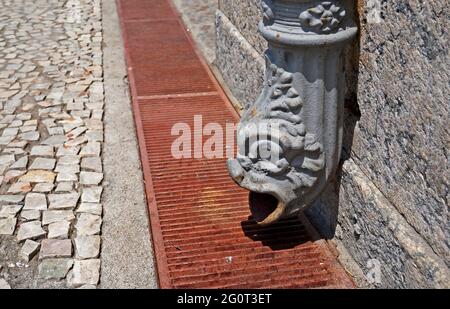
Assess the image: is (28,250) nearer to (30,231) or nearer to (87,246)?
(30,231)

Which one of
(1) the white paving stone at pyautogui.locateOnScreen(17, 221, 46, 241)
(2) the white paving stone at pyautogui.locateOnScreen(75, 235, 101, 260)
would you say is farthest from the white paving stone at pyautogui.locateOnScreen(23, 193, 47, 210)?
(2) the white paving stone at pyautogui.locateOnScreen(75, 235, 101, 260)

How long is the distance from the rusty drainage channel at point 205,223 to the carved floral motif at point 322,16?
1397 millimetres

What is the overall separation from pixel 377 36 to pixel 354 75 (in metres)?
0.33

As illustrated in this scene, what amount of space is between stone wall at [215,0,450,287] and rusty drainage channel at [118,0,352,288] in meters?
0.28

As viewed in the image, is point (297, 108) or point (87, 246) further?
point (87, 246)

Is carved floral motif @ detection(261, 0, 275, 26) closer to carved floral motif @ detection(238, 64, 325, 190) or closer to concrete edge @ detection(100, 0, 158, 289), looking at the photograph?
carved floral motif @ detection(238, 64, 325, 190)

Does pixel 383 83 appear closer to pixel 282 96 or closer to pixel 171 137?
pixel 282 96

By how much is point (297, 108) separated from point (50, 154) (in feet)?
8.42

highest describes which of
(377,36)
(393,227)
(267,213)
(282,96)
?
(377,36)

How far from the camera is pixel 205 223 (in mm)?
3730

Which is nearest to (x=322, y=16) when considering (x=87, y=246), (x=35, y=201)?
(x=87, y=246)

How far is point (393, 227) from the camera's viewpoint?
2.74 meters

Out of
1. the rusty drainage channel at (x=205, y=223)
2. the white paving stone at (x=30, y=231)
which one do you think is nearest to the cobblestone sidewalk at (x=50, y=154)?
the white paving stone at (x=30, y=231)
